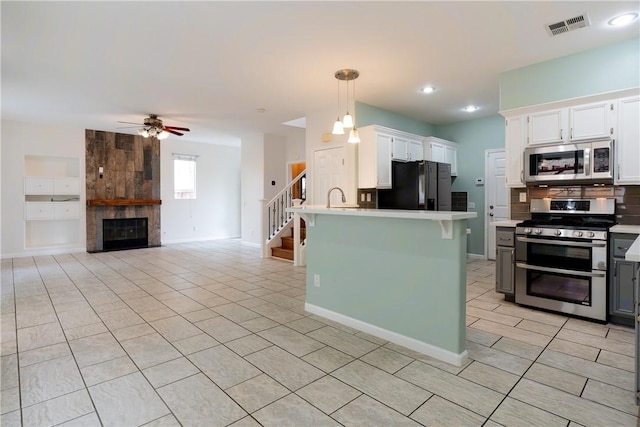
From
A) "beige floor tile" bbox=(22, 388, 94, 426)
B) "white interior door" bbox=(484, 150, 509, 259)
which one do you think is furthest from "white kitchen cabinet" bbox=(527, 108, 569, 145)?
"beige floor tile" bbox=(22, 388, 94, 426)

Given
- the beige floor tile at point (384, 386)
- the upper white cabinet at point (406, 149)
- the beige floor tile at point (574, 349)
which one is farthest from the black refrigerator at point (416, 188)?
the beige floor tile at point (384, 386)

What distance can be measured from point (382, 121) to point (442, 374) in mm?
4526

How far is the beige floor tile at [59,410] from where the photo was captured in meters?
1.88

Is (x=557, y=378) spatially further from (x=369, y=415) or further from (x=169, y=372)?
(x=169, y=372)

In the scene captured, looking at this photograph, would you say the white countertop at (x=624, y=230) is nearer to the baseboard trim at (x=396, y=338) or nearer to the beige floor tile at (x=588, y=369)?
the beige floor tile at (x=588, y=369)

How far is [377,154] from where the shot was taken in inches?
205

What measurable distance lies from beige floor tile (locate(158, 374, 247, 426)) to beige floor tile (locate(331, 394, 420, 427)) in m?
0.58

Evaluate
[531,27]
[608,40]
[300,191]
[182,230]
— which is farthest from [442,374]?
[182,230]

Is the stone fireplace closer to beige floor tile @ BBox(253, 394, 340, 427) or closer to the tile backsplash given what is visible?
beige floor tile @ BBox(253, 394, 340, 427)

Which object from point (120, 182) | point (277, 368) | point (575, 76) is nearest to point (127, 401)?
point (277, 368)

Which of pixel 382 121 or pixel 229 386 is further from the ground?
pixel 382 121

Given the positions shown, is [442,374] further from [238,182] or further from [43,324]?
[238,182]

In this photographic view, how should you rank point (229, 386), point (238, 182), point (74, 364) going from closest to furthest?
point (229, 386) → point (74, 364) → point (238, 182)

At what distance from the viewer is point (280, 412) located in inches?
76.7
